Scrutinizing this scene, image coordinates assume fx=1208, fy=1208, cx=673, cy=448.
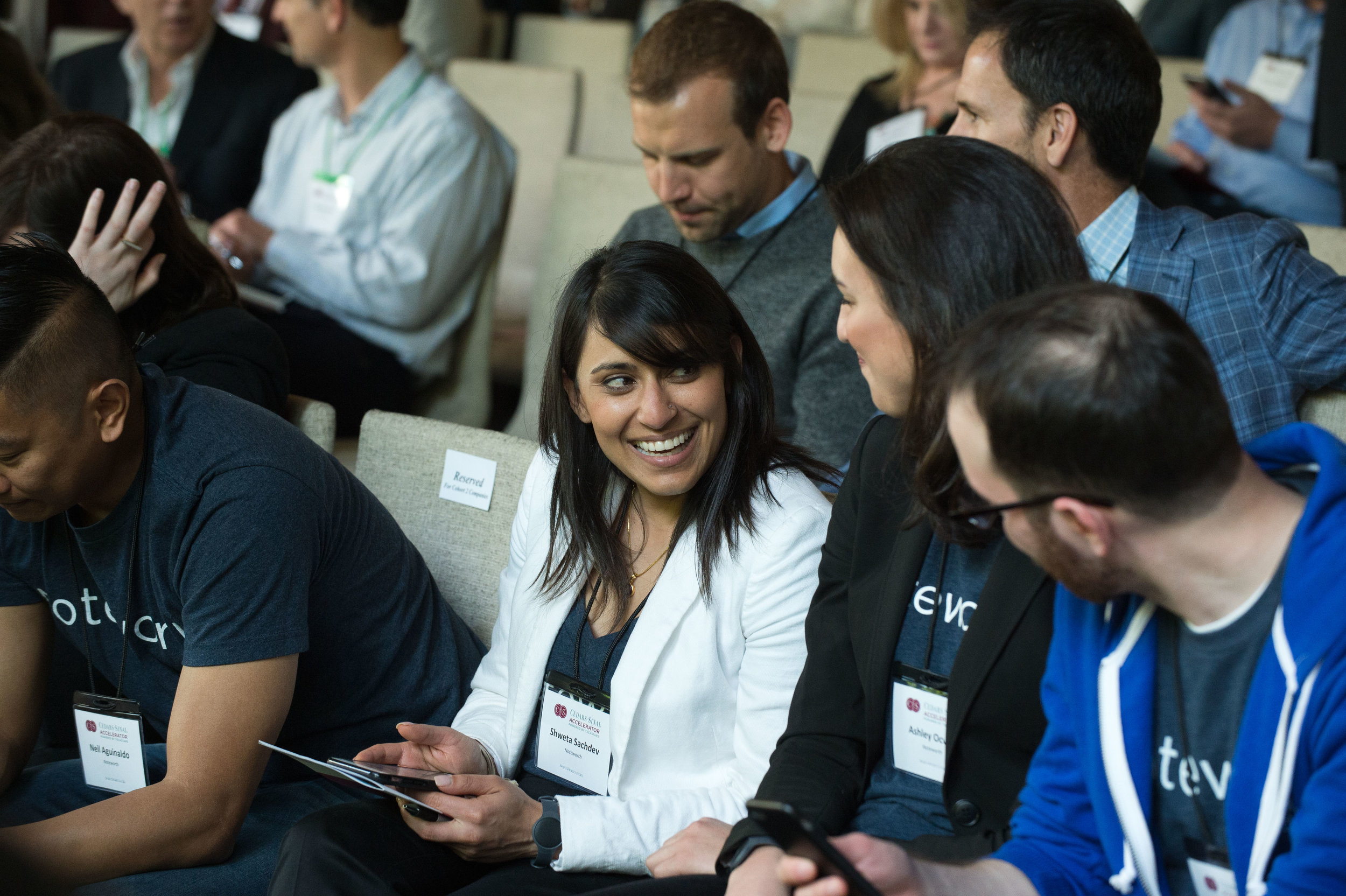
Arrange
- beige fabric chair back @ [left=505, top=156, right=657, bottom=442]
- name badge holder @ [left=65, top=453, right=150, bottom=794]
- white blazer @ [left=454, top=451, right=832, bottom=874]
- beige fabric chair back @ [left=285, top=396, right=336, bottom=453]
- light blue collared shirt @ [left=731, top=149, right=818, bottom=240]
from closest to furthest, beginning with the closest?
white blazer @ [left=454, top=451, right=832, bottom=874] < name badge holder @ [left=65, top=453, right=150, bottom=794] < beige fabric chair back @ [left=285, top=396, right=336, bottom=453] < light blue collared shirt @ [left=731, top=149, right=818, bottom=240] < beige fabric chair back @ [left=505, top=156, right=657, bottom=442]

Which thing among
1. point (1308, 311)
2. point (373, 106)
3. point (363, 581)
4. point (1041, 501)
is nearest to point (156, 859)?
point (363, 581)

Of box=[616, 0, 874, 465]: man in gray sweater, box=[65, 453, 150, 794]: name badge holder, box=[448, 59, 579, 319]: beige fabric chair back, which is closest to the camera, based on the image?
box=[65, 453, 150, 794]: name badge holder

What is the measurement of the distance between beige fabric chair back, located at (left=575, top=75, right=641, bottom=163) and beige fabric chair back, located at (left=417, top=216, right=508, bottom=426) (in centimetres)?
118

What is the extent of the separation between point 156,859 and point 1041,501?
42.5 inches

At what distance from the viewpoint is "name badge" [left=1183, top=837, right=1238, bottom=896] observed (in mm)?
1032

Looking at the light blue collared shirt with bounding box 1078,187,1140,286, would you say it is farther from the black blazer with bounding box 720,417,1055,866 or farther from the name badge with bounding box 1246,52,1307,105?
the name badge with bounding box 1246,52,1307,105

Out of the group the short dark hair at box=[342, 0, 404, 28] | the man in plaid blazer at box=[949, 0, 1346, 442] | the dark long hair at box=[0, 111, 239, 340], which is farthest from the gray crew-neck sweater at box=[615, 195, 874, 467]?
the short dark hair at box=[342, 0, 404, 28]

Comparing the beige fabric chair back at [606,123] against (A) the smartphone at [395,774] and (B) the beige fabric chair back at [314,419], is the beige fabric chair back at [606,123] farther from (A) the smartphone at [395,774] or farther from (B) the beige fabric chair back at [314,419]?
(A) the smartphone at [395,774]

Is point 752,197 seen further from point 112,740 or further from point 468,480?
point 112,740

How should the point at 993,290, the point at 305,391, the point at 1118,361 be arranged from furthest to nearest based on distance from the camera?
the point at 305,391 < the point at 993,290 < the point at 1118,361

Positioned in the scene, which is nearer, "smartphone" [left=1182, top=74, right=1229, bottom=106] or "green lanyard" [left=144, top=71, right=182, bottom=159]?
"smartphone" [left=1182, top=74, right=1229, bottom=106]

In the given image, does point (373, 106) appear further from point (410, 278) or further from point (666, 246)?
point (666, 246)

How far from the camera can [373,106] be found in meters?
3.21

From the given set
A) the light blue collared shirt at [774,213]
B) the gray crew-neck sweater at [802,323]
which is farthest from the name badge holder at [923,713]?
the light blue collared shirt at [774,213]
